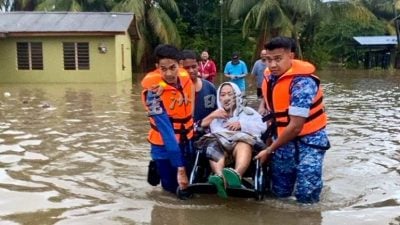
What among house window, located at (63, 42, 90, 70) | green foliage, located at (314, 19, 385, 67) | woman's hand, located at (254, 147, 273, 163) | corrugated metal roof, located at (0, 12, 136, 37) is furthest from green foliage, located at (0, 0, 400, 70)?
woman's hand, located at (254, 147, 273, 163)

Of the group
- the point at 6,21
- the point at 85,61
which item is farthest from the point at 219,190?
the point at 6,21

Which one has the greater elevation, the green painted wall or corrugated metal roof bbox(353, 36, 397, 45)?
corrugated metal roof bbox(353, 36, 397, 45)

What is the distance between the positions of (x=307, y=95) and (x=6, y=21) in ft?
75.4

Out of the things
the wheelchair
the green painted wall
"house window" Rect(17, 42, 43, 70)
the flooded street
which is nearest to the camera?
the flooded street

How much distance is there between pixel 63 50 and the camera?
24484 millimetres

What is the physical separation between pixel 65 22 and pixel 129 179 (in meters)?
19.5

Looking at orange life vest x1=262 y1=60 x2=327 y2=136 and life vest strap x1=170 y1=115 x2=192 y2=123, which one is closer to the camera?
orange life vest x1=262 y1=60 x2=327 y2=136

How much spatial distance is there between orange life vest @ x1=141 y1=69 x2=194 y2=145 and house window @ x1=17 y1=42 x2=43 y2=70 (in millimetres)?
20337

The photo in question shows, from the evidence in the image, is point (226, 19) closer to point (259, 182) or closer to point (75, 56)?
point (75, 56)

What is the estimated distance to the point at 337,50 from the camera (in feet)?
144

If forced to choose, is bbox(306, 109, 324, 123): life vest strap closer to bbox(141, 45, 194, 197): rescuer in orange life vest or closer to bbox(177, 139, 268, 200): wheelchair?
bbox(177, 139, 268, 200): wheelchair

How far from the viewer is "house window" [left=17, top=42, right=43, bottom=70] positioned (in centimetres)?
2469

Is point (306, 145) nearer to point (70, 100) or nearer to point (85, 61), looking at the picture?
point (70, 100)

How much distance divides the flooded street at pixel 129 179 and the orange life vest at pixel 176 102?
0.67 meters
